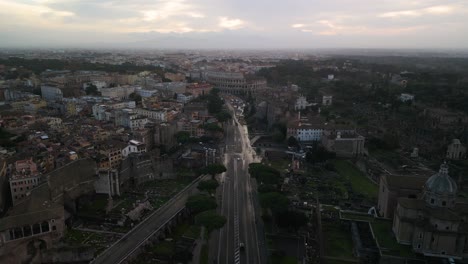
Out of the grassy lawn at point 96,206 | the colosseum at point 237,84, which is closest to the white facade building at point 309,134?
the grassy lawn at point 96,206

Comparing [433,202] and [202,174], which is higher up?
[433,202]

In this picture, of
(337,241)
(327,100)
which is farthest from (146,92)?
(337,241)

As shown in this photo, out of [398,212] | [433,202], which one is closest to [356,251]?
[398,212]

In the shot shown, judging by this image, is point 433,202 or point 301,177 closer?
point 433,202

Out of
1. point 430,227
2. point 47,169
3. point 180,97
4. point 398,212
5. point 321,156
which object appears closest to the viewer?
point 430,227

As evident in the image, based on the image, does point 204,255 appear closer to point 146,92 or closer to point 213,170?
point 213,170

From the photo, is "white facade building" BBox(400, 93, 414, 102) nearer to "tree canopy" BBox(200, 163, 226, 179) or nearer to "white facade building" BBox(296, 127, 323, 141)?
"white facade building" BBox(296, 127, 323, 141)

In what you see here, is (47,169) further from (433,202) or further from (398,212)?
(433,202)
